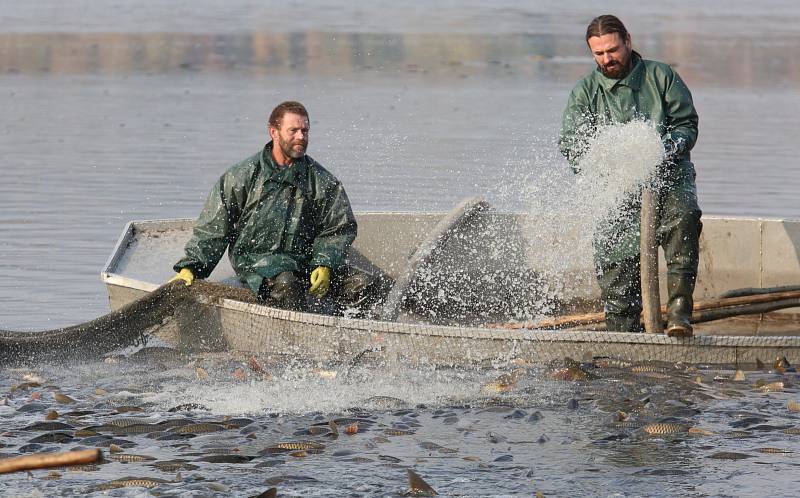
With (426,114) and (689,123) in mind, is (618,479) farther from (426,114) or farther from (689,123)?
(426,114)

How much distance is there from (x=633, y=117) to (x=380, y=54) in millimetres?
24692

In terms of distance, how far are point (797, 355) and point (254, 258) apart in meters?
3.72

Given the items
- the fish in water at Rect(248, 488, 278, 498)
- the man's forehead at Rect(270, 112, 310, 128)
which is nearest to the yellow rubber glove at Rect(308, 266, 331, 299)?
the man's forehead at Rect(270, 112, 310, 128)

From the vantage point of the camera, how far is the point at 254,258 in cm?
970

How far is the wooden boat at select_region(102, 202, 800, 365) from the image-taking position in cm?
887

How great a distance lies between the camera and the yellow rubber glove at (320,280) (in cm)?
948

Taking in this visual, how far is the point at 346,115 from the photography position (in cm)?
2339

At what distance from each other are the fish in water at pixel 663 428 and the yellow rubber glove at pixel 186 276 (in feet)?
11.2

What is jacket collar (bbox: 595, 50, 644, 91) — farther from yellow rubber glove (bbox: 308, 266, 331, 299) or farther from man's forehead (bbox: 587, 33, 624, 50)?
yellow rubber glove (bbox: 308, 266, 331, 299)

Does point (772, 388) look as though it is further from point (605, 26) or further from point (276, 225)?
point (276, 225)

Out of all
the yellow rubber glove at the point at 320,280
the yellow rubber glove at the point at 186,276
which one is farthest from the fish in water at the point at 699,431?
the yellow rubber glove at the point at 186,276

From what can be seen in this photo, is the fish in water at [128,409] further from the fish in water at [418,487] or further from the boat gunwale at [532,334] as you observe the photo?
the fish in water at [418,487]

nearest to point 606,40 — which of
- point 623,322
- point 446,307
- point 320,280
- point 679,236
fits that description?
point 679,236

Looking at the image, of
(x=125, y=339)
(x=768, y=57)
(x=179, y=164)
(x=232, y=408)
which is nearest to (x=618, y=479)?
(x=232, y=408)
